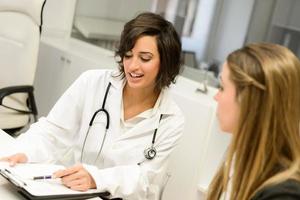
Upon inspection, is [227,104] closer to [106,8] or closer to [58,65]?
[58,65]

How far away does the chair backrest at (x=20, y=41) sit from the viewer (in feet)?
7.97

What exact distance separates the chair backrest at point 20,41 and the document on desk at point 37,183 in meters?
1.12

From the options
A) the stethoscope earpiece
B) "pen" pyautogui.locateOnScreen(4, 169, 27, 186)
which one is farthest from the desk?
"pen" pyautogui.locateOnScreen(4, 169, 27, 186)

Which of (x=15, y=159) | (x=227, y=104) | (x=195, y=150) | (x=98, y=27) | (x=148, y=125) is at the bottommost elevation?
(x=195, y=150)

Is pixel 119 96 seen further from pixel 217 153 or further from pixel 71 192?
pixel 217 153

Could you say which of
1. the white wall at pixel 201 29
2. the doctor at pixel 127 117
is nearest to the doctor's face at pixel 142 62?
the doctor at pixel 127 117

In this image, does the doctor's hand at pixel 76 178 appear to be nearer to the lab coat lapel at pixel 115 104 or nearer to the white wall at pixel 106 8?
the lab coat lapel at pixel 115 104

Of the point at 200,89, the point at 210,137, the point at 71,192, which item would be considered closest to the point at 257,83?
the point at 71,192

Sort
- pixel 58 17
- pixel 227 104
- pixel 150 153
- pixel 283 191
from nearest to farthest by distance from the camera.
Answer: pixel 283 191, pixel 227 104, pixel 150 153, pixel 58 17

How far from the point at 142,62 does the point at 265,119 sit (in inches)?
29.7

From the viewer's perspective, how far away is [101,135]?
1.69m

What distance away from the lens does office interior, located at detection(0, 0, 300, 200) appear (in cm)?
216

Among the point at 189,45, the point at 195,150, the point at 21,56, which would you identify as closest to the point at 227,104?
the point at 195,150

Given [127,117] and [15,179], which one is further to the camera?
[127,117]
